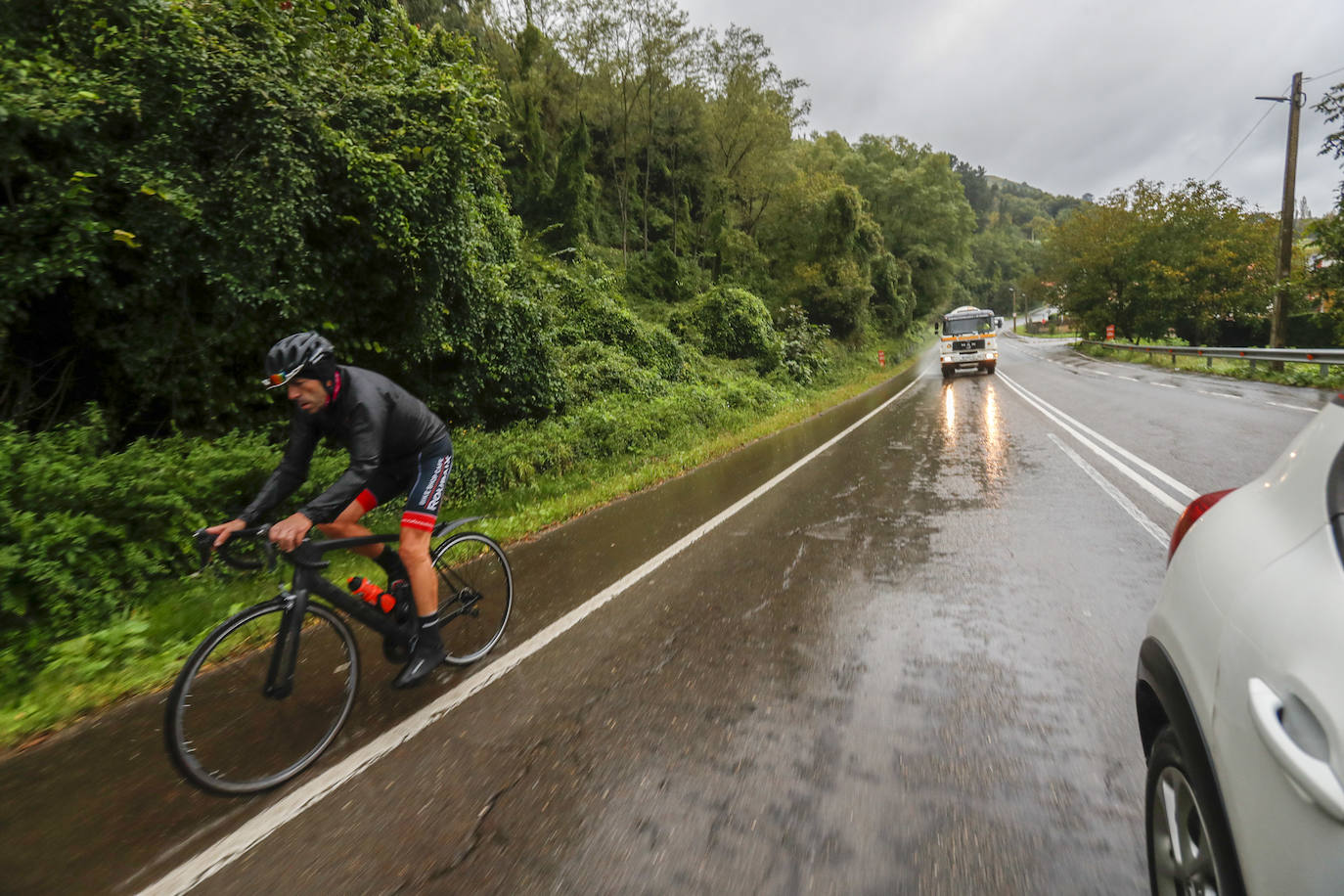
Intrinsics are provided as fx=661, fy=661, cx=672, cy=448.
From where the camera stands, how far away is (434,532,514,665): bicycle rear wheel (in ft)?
13.7

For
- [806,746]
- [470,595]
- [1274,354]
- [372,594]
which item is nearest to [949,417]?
[1274,354]

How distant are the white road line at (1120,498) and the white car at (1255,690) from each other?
179 inches

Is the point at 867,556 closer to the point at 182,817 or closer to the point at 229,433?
the point at 182,817

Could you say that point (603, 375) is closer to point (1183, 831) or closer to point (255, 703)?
point (255, 703)

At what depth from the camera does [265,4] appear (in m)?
6.20

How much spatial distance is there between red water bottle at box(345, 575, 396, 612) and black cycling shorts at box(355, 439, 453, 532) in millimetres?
381

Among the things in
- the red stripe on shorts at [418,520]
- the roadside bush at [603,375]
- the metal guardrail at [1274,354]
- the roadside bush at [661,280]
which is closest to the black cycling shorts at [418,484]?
the red stripe on shorts at [418,520]

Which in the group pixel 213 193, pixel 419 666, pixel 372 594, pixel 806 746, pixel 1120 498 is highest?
pixel 213 193

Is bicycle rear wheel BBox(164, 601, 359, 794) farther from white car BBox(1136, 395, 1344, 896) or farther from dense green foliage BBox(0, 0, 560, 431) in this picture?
dense green foliage BBox(0, 0, 560, 431)

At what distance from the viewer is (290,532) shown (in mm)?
3098

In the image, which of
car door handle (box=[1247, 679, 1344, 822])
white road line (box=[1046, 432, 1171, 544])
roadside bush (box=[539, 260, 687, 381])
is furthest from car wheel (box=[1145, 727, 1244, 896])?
roadside bush (box=[539, 260, 687, 381])

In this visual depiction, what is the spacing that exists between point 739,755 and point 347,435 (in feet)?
8.30

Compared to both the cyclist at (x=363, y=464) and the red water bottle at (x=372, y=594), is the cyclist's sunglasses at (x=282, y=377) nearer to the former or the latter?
the cyclist at (x=363, y=464)

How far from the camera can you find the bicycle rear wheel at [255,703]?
2.94 m
